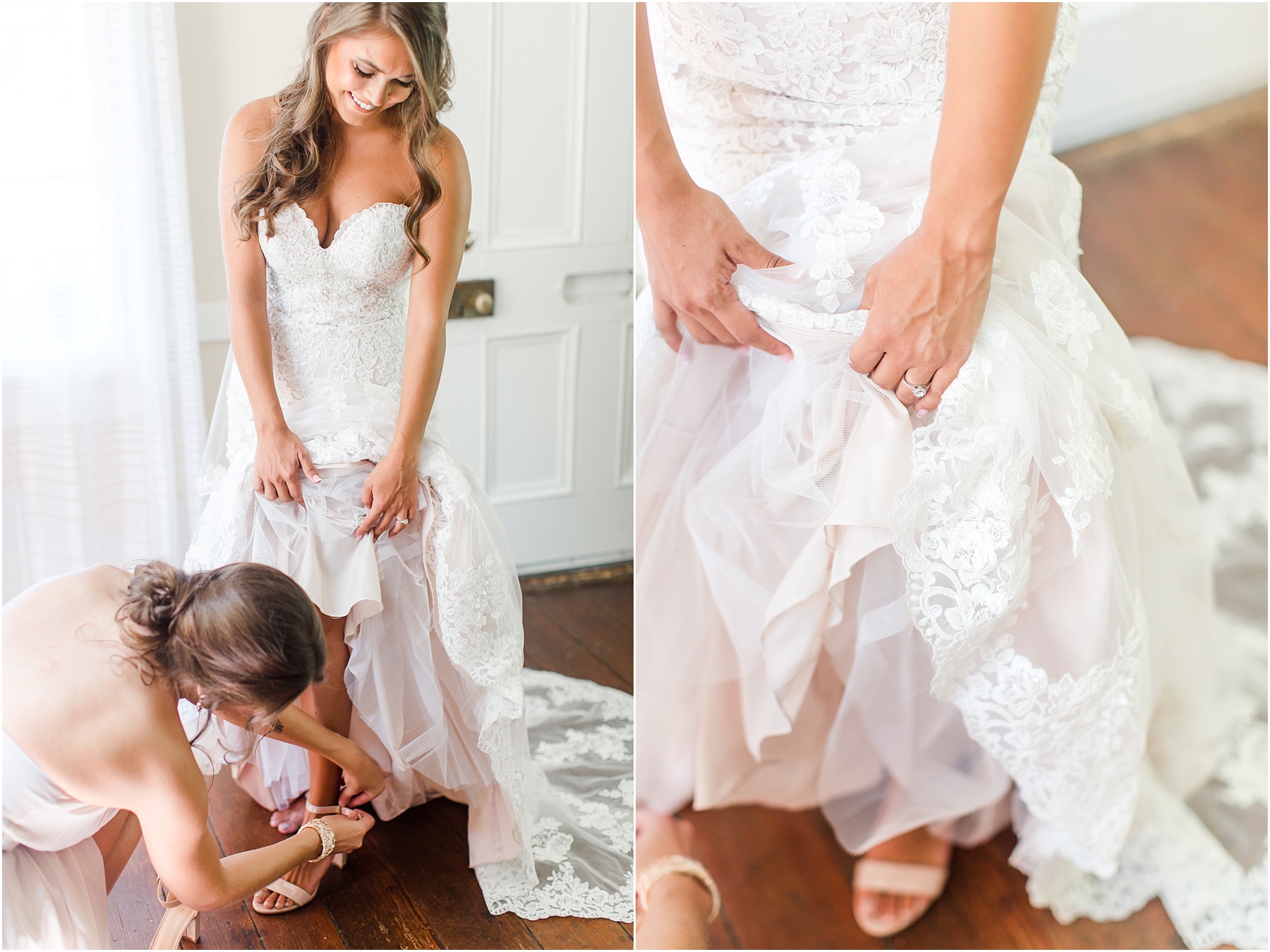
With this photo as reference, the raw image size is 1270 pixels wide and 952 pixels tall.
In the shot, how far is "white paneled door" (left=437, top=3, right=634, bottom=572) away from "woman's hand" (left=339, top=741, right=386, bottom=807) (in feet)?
1.46

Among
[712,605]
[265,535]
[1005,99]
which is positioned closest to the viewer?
[1005,99]

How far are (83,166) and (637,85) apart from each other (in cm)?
69

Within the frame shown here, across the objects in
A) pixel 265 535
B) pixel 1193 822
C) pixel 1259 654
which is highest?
pixel 265 535

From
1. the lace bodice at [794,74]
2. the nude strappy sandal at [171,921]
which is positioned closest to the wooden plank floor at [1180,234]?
the lace bodice at [794,74]

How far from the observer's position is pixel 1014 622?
1031 millimetres

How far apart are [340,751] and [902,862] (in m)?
→ 0.85

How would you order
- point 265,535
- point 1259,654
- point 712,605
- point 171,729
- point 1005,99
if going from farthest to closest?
point 1259,654 → point 712,605 → point 265,535 → point 171,729 → point 1005,99

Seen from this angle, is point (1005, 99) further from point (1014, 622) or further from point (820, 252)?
point (1014, 622)

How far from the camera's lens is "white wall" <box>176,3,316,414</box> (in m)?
1.01

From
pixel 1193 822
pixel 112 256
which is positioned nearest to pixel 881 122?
pixel 112 256

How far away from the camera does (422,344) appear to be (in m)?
1.11

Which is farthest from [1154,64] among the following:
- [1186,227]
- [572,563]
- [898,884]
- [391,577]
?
[391,577]

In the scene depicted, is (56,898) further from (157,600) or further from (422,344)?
(422,344)

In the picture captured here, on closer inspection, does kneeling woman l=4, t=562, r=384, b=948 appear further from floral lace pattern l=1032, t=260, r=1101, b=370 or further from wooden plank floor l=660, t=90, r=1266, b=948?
wooden plank floor l=660, t=90, r=1266, b=948
